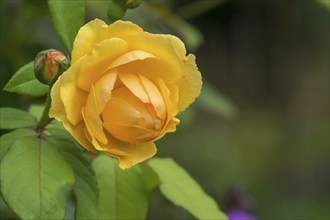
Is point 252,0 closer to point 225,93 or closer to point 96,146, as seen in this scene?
point 225,93

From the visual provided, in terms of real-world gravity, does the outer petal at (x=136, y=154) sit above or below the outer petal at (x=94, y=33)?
below

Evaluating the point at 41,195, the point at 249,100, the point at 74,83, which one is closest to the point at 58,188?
the point at 41,195

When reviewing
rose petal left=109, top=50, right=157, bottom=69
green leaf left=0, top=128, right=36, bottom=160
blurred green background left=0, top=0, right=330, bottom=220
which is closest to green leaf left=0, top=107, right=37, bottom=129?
green leaf left=0, top=128, right=36, bottom=160

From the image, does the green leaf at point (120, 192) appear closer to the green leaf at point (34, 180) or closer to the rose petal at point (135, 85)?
the green leaf at point (34, 180)

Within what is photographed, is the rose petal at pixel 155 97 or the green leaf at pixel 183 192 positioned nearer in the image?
the rose petal at pixel 155 97

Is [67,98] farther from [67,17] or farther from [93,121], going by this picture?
[67,17]

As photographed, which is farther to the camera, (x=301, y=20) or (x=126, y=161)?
(x=301, y=20)

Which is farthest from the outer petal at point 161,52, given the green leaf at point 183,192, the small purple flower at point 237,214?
the small purple flower at point 237,214
